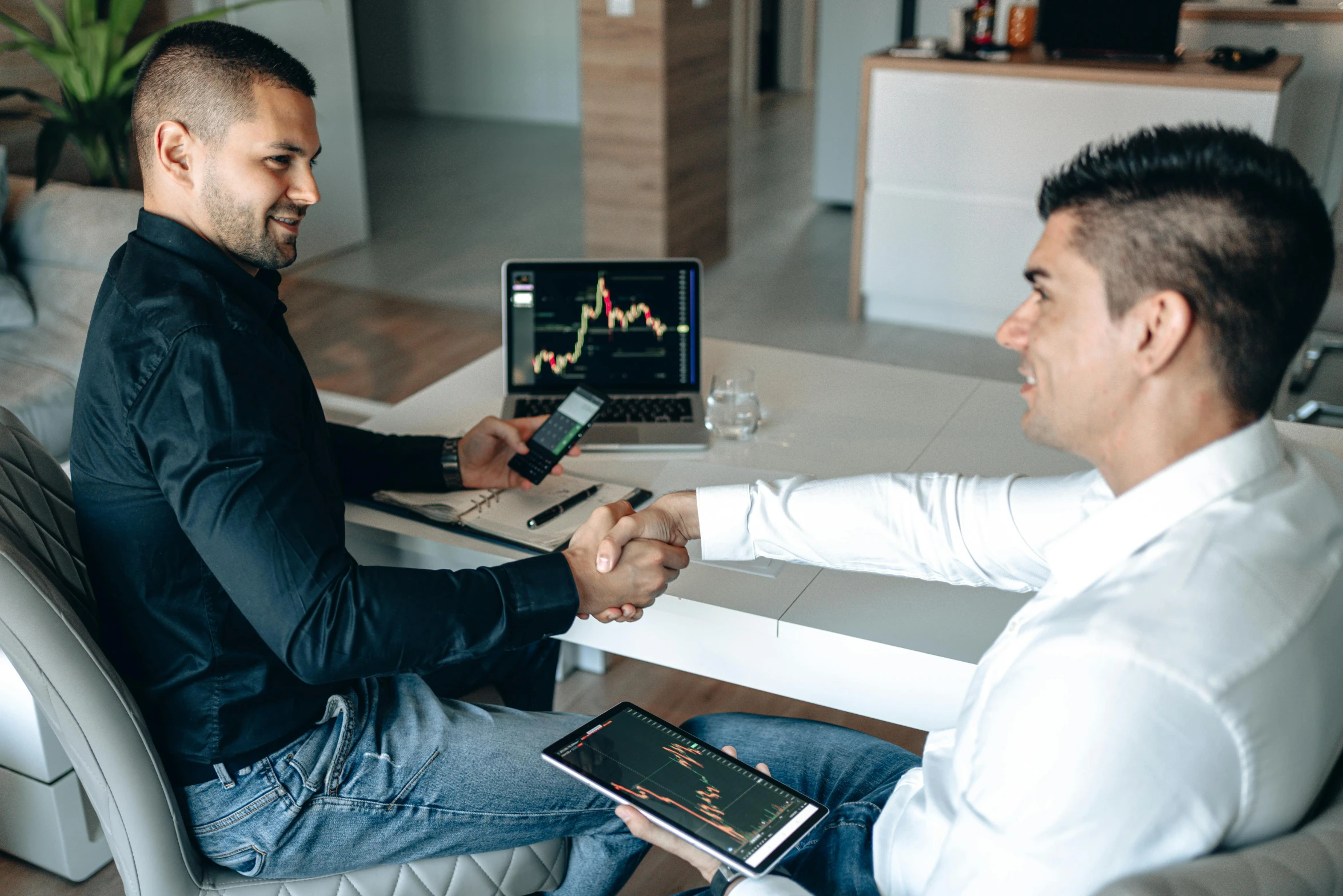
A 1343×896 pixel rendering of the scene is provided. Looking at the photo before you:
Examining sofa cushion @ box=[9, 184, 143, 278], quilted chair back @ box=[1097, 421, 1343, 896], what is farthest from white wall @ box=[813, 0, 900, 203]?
quilted chair back @ box=[1097, 421, 1343, 896]

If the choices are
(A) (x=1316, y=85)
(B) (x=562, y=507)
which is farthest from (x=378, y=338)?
(A) (x=1316, y=85)

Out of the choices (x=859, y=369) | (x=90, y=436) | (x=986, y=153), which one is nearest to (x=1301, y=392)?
(x=986, y=153)

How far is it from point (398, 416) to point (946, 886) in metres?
1.29

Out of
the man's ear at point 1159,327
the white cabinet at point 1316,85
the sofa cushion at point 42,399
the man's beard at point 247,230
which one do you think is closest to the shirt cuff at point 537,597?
the man's beard at point 247,230

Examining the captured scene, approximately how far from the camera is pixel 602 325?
1.99 m

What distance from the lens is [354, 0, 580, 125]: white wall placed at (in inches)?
324

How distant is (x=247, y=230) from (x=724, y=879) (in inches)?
34.3

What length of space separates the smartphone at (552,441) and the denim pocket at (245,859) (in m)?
0.61

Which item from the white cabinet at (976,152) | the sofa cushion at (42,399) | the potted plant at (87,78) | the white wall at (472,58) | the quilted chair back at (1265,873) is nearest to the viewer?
the quilted chair back at (1265,873)

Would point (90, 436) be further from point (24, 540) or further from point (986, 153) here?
point (986, 153)

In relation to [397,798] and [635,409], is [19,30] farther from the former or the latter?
[397,798]

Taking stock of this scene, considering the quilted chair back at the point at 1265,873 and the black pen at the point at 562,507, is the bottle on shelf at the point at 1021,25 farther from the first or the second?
the quilted chair back at the point at 1265,873

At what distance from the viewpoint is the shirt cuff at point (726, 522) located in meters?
1.42

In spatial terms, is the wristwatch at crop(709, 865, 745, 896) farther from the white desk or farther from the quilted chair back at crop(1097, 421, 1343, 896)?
the quilted chair back at crop(1097, 421, 1343, 896)
